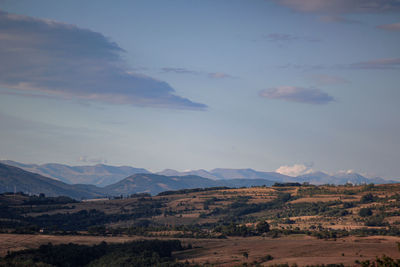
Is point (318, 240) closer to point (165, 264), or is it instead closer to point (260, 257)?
point (260, 257)

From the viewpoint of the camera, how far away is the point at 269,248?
127 metres

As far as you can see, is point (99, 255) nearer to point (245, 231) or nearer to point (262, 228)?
point (245, 231)

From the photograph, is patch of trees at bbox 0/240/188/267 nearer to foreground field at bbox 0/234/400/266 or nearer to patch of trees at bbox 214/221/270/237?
foreground field at bbox 0/234/400/266

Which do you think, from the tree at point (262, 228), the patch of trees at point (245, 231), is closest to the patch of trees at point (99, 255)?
the patch of trees at point (245, 231)

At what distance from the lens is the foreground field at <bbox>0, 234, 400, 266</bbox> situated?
107875 mm

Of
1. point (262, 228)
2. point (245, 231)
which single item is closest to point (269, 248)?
point (245, 231)

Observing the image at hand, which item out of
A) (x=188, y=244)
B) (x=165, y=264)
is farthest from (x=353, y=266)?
(x=188, y=244)

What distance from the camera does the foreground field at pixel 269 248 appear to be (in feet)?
354

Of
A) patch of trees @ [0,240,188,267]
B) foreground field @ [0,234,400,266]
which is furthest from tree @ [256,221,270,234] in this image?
patch of trees @ [0,240,188,267]

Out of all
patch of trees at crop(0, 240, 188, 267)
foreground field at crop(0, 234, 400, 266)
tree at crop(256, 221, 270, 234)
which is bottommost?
patch of trees at crop(0, 240, 188, 267)

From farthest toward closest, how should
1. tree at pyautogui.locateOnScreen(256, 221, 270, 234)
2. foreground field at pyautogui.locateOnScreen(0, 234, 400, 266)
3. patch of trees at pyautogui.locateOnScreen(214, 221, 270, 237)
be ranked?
tree at pyautogui.locateOnScreen(256, 221, 270, 234) < patch of trees at pyautogui.locateOnScreen(214, 221, 270, 237) < foreground field at pyautogui.locateOnScreen(0, 234, 400, 266)

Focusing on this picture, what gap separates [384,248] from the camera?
4520 inches

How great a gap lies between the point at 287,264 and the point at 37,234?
277 feet

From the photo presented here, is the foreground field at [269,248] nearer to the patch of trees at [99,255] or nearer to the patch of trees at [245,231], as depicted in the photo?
the patch of trees at [99,255]
